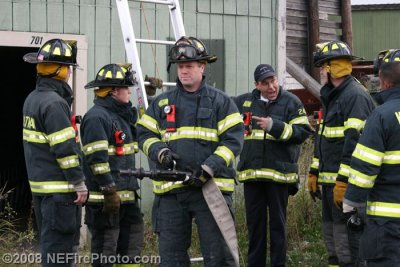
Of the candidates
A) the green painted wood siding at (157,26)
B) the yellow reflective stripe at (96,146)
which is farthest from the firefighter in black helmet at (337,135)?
the green painted wood siding at (157,26)

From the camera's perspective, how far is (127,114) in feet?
24.2

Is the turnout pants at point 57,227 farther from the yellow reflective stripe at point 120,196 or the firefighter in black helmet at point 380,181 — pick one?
the firefighter in black helmet at point 380,181

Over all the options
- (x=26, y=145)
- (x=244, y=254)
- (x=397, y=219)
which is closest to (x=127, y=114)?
(x=26, y=145)

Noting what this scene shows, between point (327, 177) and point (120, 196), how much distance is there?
6.02ft

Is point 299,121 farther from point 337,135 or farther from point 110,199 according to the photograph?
point 110,199

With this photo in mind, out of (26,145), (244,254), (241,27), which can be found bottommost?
(244,254)

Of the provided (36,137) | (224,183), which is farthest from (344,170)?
(36,137)

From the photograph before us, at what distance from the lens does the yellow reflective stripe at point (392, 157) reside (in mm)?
5348

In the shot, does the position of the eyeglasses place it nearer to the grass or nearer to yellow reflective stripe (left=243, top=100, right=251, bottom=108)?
yellow reflective stripe (left=243, top=100, right=251, bottom=108)

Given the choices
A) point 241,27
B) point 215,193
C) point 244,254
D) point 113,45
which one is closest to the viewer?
point 215,193

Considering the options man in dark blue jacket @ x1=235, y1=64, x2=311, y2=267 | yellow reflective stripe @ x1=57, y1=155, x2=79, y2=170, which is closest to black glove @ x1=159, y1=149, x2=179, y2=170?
yellow reflective stripe @ x1=57, y1=155, x2=79, y2=170

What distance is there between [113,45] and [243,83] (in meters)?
1.83

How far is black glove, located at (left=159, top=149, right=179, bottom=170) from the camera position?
5.95 m

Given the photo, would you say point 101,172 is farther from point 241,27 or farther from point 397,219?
point 241,27
